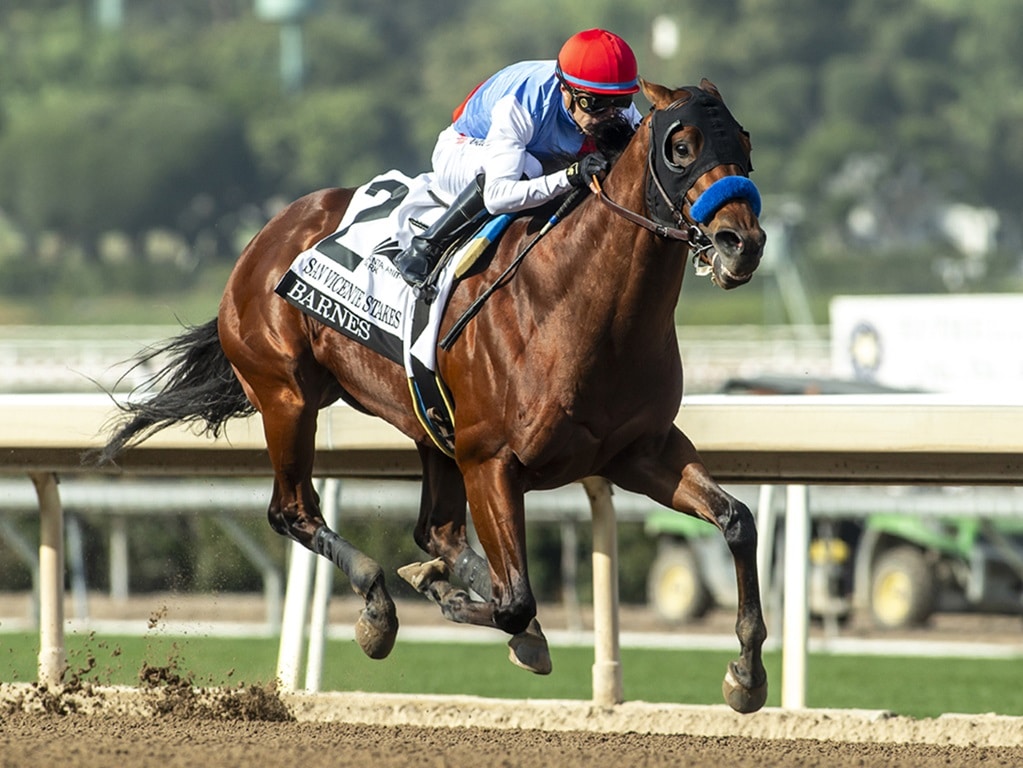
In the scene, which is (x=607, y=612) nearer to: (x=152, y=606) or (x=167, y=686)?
(x=167, y=686)

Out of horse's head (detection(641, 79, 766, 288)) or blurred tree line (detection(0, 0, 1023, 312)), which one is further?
blurred tree line (detection(0, 0, 1023, 312))

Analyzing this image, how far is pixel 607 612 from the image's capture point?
527cm

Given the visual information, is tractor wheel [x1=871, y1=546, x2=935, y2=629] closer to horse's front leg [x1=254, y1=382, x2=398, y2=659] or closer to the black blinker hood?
horse's front leg [x1=254, y1=382, x2=398, y2=659]

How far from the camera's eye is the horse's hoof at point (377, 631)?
16.6 feet

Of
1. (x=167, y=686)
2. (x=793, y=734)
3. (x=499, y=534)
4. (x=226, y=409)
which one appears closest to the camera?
(x=499, y=534)

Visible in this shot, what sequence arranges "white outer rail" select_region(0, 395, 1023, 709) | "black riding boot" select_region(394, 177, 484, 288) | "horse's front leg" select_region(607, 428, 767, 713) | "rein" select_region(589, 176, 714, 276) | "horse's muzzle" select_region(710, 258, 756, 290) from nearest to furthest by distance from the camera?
"horse's muzzle" select_region(710, 258, 756, 290) → "rein" select_region(589, 176, 714, 276) → "horse's front leg" select_region(607, 428, 767, 713) → "black riding boot" select_region(394, 177, 484, 288) → "white outer rail" select_region(0, 395, 1023, 709)

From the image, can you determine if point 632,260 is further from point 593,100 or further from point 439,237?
point 439,237

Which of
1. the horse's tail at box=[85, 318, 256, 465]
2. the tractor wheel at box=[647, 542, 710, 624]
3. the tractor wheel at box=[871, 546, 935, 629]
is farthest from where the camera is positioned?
the tractor wheel at box=[647, 542, 710, 624]

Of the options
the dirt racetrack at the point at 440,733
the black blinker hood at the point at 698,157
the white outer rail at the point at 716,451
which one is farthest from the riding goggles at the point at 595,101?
the dirt racetrack at the point at 440,733

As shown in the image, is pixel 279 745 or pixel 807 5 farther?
pixel 807 5

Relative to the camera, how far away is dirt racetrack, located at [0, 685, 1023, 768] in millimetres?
4031

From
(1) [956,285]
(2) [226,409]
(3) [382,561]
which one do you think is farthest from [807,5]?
(2) [226,409]

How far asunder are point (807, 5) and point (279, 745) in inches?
3320

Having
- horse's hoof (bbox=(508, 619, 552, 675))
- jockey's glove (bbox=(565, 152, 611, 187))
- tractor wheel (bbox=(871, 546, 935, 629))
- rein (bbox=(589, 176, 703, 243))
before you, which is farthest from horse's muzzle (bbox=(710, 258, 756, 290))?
tractor wheel (bbox=(871, 546, 935, 629))
